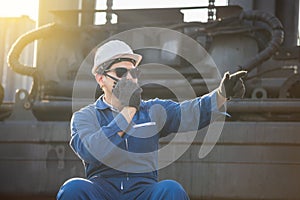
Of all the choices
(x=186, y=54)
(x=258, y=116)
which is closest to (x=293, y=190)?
(x=258, y=116)

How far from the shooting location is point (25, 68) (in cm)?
587

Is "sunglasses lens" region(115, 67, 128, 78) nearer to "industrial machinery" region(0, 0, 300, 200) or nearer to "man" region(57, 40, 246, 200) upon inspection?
"man" region(57, 40, 246, 200)

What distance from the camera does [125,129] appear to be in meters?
2.90

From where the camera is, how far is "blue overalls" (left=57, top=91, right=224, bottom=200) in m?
2.89

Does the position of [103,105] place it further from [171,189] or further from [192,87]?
[192,87]

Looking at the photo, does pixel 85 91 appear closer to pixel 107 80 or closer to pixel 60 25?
pixel 60 25

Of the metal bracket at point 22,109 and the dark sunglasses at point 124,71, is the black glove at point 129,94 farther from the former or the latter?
the metal bracket at point 22,109

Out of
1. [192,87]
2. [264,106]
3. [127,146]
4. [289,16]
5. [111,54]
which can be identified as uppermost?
[289,16]

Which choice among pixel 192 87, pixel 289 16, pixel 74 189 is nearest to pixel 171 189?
pixel 74 189

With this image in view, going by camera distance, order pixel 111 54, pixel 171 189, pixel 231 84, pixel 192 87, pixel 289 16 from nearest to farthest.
Answer: pixel 171 189 < pixel 231 84 < pixel 111 54 < pixel 192 87 < pixel 289 16

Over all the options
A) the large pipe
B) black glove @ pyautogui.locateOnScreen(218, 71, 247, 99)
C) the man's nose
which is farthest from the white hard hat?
the large pipe

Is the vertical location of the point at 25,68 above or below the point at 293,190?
above

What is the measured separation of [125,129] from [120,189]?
29cm

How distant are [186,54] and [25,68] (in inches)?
52.6
